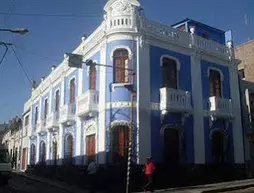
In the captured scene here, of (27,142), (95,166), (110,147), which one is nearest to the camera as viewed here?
(95,166)

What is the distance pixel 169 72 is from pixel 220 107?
4.23 metres

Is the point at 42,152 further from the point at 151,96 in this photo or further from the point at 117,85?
the point at 151,96

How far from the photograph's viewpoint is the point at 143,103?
19.0 m

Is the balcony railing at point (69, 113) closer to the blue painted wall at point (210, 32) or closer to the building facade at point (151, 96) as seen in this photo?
the building facade at point (151, 96)

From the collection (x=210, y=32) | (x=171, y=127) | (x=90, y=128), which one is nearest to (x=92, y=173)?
(x=90, y=128)

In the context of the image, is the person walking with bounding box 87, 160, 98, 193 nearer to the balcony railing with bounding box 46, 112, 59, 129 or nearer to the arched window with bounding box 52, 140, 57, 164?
the balcony railing with bounding box 46, 112, 59, 129

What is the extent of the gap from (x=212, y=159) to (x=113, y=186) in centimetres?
736

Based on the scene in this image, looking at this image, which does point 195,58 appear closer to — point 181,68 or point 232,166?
point 181,68

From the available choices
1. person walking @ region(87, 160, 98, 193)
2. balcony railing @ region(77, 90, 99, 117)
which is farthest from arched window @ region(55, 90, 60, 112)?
person walking @ region(87, 160, 98, 193)

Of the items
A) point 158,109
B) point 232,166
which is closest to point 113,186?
point 158,109

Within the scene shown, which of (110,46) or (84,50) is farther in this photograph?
(84,50)

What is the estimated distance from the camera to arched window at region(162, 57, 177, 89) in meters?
20.8

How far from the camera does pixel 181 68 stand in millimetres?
21359

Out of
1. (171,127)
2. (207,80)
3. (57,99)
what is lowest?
(171,127)
